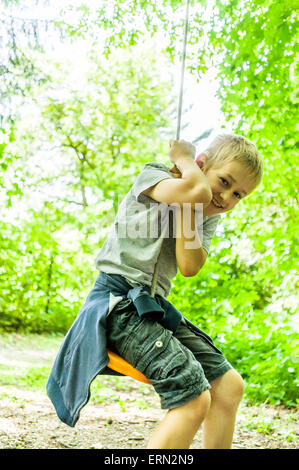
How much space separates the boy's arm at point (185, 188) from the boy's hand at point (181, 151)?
0.10ft

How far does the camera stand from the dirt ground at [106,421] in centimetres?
288

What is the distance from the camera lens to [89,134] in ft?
33.6

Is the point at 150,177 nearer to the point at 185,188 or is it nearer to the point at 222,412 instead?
the point at 185,188

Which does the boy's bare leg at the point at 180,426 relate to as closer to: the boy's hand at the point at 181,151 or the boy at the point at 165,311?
the boy at the point at 165,311

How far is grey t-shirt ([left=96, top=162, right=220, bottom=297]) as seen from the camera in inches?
62.0

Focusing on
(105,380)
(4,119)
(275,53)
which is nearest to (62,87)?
(4,119)

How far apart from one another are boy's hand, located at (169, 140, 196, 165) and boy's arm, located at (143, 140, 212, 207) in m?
0.03

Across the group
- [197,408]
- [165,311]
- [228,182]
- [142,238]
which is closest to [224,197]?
[228,182]

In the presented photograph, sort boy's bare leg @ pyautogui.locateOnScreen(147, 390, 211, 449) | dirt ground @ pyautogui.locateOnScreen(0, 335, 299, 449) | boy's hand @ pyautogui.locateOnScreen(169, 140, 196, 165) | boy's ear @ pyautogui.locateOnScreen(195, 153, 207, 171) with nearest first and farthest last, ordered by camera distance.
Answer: boy's bare leg @ pyautogui.locateOnScreen(147, 390, 211, 449), boy's hand @ pyautogui.locateOnScreen(169, 140, 196, 165), boy's ear @ pyautogui.locateOnScreen(195, 153, 207, 171), dirt ground @ pyautogui.locateOnScreen(0, 335, 299, 449)

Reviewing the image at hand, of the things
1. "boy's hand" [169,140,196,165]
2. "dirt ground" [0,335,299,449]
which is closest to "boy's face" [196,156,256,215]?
"boy's hand" [169,140,196,165]

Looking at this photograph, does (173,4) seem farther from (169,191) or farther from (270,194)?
(169,191)

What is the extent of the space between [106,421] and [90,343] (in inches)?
83.7

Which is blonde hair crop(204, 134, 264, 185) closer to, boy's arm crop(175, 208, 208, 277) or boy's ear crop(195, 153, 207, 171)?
boy's ear crop(195, 153, 207, 171)

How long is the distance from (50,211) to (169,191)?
29.5ft
